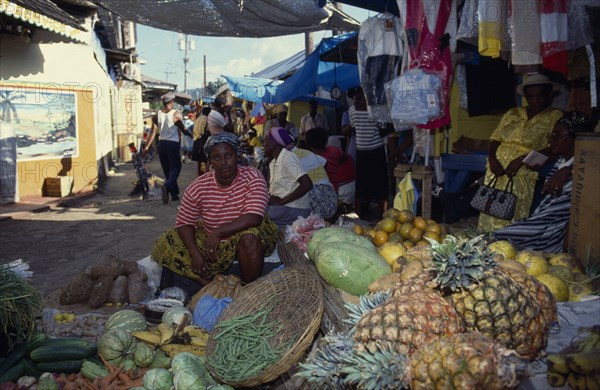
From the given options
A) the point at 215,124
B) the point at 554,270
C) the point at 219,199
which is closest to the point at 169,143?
the point at 215,124

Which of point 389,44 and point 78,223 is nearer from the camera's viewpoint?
point 389,44

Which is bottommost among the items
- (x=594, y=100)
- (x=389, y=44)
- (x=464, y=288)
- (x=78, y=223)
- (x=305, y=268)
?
(x=78, y=223)

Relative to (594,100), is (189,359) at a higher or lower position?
lower

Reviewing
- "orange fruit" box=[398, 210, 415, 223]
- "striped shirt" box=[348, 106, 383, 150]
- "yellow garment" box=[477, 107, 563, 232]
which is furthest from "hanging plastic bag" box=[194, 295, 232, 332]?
"striped shirt" box=[348, 106, 383, 150]

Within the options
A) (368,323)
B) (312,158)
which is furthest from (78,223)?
(368,323)

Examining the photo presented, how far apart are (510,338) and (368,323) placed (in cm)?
62

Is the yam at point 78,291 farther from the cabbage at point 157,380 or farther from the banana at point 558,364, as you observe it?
the banana at point 558,364

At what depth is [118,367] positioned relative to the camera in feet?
10.7

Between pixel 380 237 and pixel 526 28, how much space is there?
2102mm

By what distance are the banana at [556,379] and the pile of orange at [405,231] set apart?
81.4 inches

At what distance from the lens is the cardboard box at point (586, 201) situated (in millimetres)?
3406

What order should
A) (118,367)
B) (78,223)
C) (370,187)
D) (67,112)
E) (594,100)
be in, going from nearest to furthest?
(118,367) < (594,100) < (370,187) < (78,223) < (67,112)

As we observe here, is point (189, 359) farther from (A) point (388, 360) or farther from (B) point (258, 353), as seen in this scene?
(A) point (388, 360)

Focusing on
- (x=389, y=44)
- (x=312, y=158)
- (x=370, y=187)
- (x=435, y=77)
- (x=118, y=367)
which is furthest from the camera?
(x=370, y=187)
